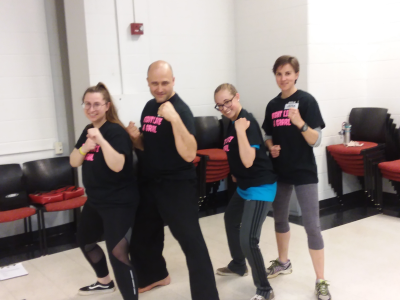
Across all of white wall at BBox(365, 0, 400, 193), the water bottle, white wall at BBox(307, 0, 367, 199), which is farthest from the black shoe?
white wall at BBox(365, 0, 400, 193)

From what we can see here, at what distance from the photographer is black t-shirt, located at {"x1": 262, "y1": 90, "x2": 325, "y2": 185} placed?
2490mm

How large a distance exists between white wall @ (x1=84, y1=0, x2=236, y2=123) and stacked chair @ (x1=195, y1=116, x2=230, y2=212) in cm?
30

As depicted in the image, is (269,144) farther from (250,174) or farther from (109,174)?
(109,174)

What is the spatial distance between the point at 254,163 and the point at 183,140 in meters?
0.53

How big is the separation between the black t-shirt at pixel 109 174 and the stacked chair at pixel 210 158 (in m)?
1.95

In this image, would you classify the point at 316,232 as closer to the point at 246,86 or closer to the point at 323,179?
the point at 323,179

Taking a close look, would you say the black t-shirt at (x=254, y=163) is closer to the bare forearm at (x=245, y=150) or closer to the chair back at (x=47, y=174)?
the bare forearm at (x=245, y=150)

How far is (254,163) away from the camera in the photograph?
8.19ft

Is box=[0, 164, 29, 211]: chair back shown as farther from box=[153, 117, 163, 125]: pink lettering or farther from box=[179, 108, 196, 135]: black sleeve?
box=[179, 108, 196, 135]: black sleeve

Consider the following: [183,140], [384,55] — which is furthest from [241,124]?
[384,55]

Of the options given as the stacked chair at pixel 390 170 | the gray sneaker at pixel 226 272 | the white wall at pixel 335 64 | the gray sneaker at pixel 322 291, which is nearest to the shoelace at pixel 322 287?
the gray sneaker at pixel 322 291

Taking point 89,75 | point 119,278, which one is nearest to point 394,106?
point 89,75

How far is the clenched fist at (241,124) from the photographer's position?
2.38 m

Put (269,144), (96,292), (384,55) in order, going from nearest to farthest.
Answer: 1. (269,144)
2. (96,292)
3. (384,55)
